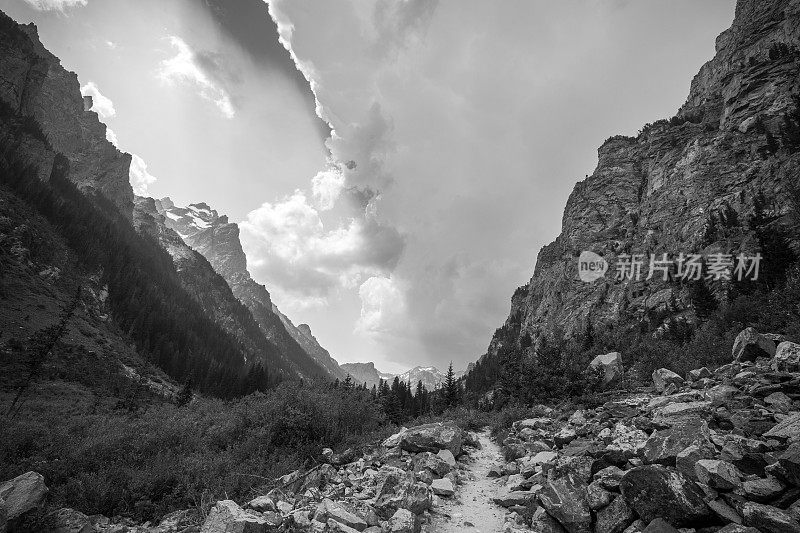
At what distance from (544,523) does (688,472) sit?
2869 mm

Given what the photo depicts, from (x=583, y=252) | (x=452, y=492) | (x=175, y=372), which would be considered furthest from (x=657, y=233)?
(x=175, y=372)

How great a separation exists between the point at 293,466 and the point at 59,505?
19.4 ft

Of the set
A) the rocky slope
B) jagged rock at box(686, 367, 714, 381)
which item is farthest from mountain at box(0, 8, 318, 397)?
jagged rock at box(686, 367, 714, 381)

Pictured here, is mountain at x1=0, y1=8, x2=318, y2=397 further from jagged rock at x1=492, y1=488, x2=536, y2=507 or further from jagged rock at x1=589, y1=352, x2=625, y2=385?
jagged rock at x1=589, y1=352, x2=625, y2=385

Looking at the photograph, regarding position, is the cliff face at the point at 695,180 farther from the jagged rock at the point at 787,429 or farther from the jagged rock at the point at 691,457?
the jagged rock at the point at 691,457

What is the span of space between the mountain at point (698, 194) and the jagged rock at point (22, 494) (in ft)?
170

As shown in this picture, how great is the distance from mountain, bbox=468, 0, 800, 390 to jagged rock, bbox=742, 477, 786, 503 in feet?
146

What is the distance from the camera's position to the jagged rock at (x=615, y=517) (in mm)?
5785

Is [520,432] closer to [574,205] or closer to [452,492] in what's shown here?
[452,492]

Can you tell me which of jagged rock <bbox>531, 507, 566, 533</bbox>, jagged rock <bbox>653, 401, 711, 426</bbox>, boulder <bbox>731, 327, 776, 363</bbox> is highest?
boulder <bbox>731, 327, 776, 363</bbox>

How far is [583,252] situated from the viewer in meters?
93.1

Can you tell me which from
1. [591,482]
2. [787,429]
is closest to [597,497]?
[591,482]

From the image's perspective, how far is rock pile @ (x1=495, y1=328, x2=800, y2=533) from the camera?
15.7 ft

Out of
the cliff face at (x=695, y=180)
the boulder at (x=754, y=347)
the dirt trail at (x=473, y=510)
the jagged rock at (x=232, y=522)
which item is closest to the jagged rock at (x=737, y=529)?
the dirt trail at (x=473, y=510)
